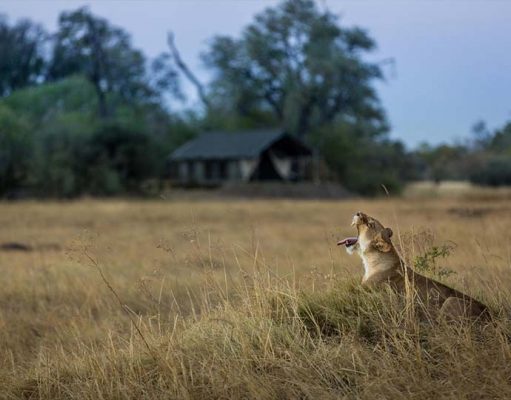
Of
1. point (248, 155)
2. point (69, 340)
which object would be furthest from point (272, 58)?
point (69, 340)

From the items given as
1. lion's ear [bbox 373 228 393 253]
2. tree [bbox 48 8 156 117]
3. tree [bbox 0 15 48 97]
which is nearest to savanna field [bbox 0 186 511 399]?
lion's ear [bbox 373 228 393 253]

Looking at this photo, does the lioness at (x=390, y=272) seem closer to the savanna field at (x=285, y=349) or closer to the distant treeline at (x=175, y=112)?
the savanna field at (x=285, y=349)

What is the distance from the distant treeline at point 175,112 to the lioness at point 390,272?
29881 mm

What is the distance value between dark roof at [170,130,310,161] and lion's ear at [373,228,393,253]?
40.7 meters

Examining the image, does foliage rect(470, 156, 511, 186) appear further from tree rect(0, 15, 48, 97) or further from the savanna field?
the savanna field

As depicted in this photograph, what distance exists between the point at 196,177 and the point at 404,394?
45496mm

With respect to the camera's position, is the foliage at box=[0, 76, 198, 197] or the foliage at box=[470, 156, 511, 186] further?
the foliage at box=[470, 156, 511, 186]

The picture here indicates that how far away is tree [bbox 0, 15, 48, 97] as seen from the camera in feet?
103

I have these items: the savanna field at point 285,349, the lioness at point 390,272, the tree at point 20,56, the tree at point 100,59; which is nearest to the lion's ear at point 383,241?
the lioness at point 390,272

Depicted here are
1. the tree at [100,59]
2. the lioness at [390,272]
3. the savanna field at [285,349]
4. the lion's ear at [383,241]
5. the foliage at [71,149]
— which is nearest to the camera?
the savanna field at [285,349]

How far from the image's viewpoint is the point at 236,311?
561 centimetres

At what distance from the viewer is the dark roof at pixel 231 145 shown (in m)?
47.2

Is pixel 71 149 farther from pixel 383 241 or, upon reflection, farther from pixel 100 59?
pixel 383 241

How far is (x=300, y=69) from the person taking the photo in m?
54.1
